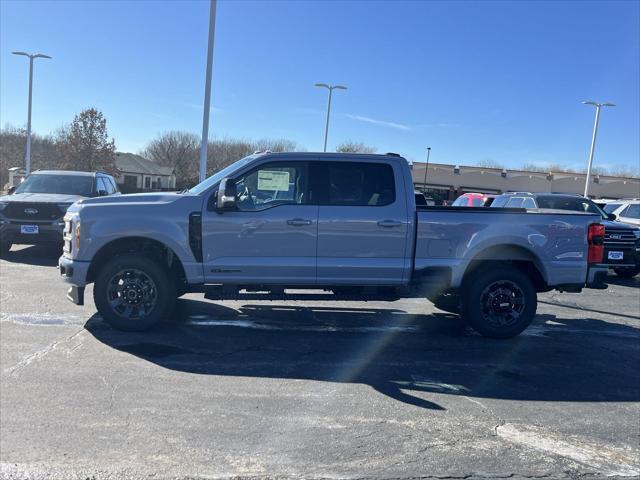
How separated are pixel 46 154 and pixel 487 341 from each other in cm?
7076

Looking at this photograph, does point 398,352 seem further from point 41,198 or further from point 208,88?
point 208,88

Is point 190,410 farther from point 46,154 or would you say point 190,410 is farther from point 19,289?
point 46,154

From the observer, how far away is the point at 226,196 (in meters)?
6.47

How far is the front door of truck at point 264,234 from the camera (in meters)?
6.67

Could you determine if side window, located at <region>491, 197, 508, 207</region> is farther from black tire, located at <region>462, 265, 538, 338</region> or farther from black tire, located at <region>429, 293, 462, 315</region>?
black tire, located at <region>462, 265, 538, 338</region>

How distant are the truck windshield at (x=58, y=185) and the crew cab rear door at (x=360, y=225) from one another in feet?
27.6

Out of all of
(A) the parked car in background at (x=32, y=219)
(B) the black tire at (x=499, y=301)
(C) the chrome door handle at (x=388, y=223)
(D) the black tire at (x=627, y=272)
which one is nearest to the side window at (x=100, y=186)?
(A) the parked car in background at (x=32, y=219)

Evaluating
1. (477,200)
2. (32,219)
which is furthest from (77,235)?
(477,200)

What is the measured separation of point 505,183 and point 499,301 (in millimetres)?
48424

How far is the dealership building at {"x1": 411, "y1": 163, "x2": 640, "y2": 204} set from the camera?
173 feet

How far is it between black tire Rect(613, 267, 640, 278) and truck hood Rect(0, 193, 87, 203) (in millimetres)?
12745

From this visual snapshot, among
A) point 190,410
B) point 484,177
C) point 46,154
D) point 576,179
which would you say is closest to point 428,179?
point 484,177

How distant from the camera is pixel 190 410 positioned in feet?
15.1

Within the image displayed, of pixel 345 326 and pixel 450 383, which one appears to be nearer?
pixel 450 383
